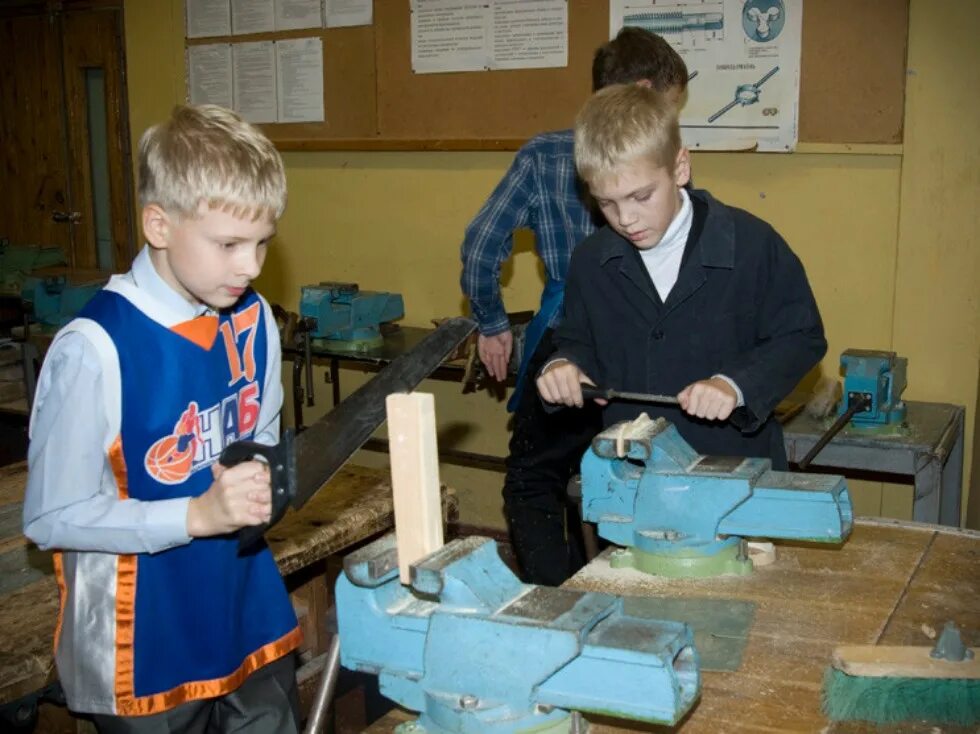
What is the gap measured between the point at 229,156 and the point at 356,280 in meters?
3.23

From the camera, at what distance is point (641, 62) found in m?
2.77

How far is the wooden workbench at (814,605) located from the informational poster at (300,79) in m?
3.33

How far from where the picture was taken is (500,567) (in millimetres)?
1199

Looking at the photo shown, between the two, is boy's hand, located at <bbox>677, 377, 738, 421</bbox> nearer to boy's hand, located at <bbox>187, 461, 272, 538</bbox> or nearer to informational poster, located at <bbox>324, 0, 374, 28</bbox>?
boy's hand, located at <bbox>187, 461, 272, 538</bbox>

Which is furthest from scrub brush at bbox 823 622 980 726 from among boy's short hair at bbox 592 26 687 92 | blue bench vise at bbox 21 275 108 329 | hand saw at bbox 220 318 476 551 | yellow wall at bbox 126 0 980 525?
blue bench vise at bbox 21 275 108 329

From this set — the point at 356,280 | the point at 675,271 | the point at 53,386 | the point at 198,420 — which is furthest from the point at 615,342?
the point at 356,280

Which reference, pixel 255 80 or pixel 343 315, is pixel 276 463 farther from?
pixel 255 80

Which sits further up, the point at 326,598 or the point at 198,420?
the point at 198,420

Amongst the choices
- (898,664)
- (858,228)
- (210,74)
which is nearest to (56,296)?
(210,74)

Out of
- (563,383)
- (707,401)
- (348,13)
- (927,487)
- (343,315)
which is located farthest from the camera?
(348,13)

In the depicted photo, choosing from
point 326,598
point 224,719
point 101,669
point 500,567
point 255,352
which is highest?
point 255,352

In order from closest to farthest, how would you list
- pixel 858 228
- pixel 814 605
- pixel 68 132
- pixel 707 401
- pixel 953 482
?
pixel 814 605 < pixel 707 401 < pixel 953 482 < pixel 858 228 < pixel 68 132

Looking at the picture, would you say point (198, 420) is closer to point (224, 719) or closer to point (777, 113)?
point (224, 719)

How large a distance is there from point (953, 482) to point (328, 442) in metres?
2.67
